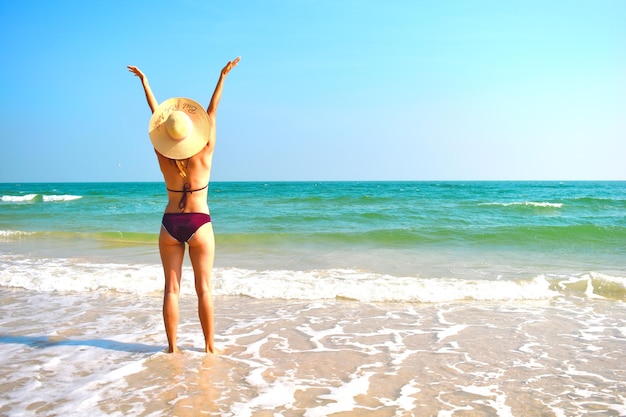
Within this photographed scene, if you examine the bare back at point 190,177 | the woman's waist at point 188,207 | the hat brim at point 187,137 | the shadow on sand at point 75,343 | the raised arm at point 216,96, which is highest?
the raised arm at point 216,96

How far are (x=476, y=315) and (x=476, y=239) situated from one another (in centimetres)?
791

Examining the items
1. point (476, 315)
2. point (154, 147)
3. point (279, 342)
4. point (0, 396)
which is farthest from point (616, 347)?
point (0, 396)

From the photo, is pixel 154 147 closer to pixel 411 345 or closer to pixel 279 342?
pixel 279 342

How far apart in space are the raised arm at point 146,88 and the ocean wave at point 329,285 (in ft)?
12.1

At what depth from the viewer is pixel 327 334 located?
5.26 meters

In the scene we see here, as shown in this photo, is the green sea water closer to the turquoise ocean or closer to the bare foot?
the turquoise ocean

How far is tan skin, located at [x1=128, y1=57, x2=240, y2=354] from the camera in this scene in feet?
13.8

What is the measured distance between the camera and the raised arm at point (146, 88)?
4328 millimetres

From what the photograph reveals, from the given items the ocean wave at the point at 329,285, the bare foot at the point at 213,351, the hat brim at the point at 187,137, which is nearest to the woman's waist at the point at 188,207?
the hat brim at the point at 187,137

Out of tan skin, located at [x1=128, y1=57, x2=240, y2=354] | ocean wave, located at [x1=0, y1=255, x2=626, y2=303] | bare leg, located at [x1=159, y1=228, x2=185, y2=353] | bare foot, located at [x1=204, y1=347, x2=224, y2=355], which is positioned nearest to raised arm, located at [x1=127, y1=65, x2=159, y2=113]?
tan skin, located at [x1=128, y1=57, x2=240, y2=354]

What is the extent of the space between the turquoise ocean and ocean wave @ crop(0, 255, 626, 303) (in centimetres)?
3

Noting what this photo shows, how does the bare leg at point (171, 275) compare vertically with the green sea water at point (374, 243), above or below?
above

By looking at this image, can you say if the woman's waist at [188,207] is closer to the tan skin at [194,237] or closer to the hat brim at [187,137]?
the tan skin at [194,237]

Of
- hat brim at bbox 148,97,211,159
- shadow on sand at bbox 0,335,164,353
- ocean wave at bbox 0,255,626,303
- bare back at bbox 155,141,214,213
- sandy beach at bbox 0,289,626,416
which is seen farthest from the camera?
ocean wave at bbox 0,255,626,303
